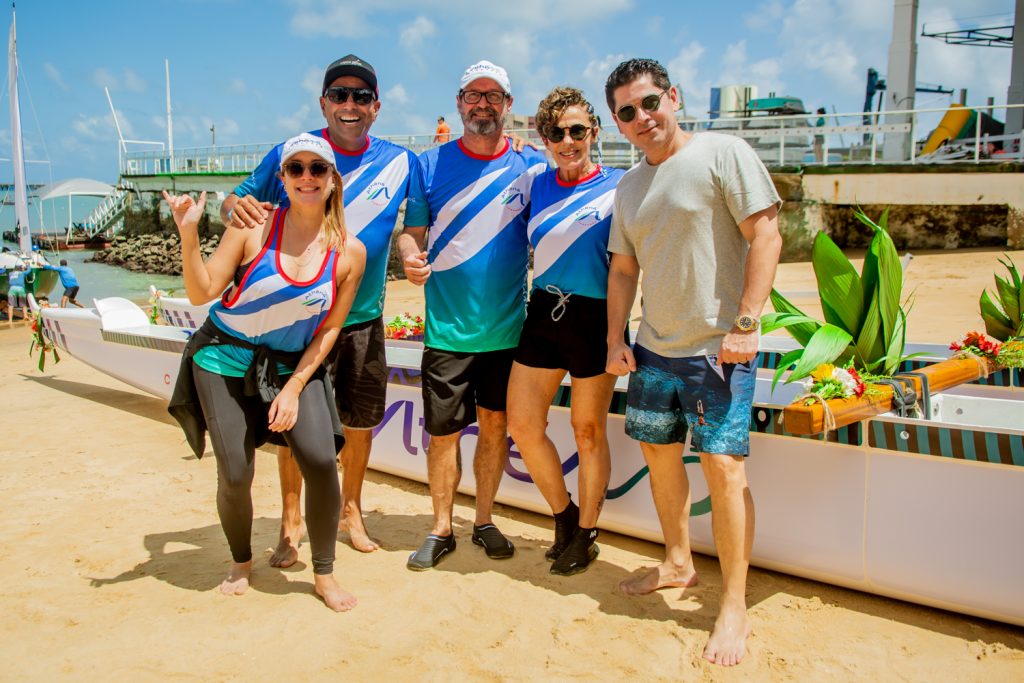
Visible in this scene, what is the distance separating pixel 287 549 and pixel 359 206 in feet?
5.31

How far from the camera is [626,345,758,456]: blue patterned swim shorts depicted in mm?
2699

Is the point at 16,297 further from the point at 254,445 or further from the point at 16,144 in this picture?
the point at 254,445

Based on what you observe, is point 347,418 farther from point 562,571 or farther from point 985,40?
point 985,40

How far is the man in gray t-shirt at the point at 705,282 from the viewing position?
2.60 meters

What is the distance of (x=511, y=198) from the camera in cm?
336

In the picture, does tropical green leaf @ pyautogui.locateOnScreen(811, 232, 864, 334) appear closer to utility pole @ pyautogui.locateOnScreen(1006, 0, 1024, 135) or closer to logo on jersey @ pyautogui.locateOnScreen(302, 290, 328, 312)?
logo on jersey @ pyautogui.locateOnScreen(302, 290, 328, 312)

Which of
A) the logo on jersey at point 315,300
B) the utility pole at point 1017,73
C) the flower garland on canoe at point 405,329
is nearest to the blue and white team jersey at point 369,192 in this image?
the logo on jersey at point 315,300

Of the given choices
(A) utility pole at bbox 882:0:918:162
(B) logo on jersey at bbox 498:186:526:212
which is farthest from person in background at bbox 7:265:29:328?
(A) utility pole at bbox 882:0:918:162

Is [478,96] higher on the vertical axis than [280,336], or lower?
higher

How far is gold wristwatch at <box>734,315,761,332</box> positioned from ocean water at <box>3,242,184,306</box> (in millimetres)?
23960

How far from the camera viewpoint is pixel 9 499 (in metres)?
4.57

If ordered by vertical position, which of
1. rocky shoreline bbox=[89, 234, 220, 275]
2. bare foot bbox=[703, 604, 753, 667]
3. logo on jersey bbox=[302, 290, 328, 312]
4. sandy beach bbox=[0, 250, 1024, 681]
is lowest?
sandy beach bbox=[0, 250, 1024, 681]

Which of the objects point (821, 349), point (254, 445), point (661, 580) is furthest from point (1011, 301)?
point (254, 445)

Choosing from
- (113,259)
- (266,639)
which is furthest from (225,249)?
(113,259)
